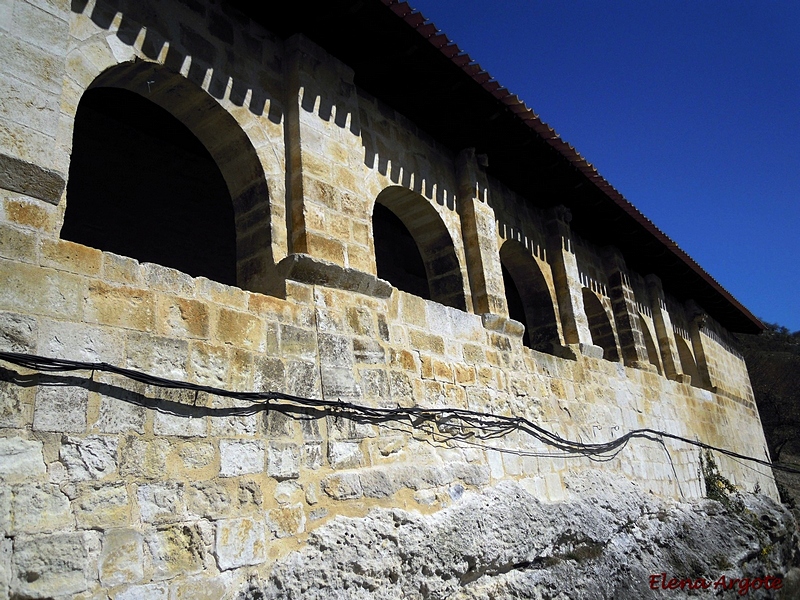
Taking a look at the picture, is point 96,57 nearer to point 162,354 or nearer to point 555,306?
point 162,354

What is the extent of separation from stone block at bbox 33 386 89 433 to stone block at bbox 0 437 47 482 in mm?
72

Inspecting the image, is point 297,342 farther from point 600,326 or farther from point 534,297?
point 600,326

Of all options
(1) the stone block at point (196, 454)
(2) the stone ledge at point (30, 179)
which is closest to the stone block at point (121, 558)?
(1) the stone block at point (196, 454)

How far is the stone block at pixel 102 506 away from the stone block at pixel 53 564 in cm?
5

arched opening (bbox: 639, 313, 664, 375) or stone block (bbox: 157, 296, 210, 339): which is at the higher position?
arched opening (bbox: 639, 313, 664, 375)

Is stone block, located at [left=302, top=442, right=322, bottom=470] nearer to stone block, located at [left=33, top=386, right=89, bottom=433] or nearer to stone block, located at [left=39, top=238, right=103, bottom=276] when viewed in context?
stone block, located at [left=33, top=386, right=89, bottom=433]

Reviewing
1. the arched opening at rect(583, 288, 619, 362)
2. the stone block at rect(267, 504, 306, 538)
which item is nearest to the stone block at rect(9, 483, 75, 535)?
the stone block at rect(267, 504, 306, 538)

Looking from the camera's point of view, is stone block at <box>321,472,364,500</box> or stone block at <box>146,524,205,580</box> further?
stone block at <box>321,472,364,500</box>

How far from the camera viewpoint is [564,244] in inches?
271

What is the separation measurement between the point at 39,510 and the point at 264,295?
144cm

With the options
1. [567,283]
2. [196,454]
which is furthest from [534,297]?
[196,454]

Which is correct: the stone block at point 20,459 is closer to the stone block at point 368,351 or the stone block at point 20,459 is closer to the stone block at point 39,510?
the stone block at point 39,510

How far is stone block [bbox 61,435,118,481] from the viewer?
2.26m

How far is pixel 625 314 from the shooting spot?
309 inches
